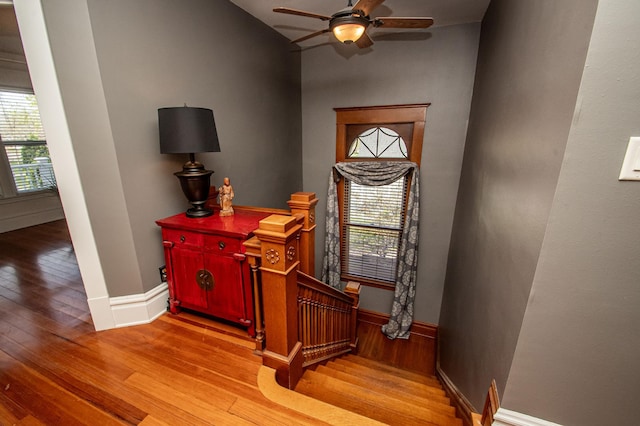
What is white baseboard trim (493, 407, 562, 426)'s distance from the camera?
1.10 meters

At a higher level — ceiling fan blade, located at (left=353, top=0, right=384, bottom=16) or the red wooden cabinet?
ceiling fan blade, located at (left=353, top=0, right=384, bottom=16)

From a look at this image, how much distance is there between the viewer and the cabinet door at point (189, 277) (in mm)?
1764

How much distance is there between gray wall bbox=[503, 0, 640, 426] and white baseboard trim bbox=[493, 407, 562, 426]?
0.09ft

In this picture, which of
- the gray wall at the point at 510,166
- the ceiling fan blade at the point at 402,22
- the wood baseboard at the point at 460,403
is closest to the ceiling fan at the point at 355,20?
the ceiling fan blade at the point at 402,22

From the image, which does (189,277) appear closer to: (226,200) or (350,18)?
(226,200)

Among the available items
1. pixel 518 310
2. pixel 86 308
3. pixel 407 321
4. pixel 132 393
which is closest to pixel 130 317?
pixel 86 308

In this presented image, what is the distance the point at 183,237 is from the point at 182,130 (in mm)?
709

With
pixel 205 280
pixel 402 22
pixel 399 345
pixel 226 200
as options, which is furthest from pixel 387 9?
pixel 399 345

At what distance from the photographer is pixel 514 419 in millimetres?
1118

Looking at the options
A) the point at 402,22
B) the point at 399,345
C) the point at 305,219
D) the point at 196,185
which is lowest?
the point at 399,345

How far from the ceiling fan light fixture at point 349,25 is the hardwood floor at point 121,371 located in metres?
2.23

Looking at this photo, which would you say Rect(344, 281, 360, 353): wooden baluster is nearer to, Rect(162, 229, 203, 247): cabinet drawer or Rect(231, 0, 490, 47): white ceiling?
Rect(162, 229, 203, 247): cabinet drawer

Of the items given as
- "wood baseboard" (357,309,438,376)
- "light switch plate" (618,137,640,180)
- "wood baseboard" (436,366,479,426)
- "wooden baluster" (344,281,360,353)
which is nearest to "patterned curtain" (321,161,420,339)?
"wood baseboard" (357,309,438,376)

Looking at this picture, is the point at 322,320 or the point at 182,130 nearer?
the point at 182,130
